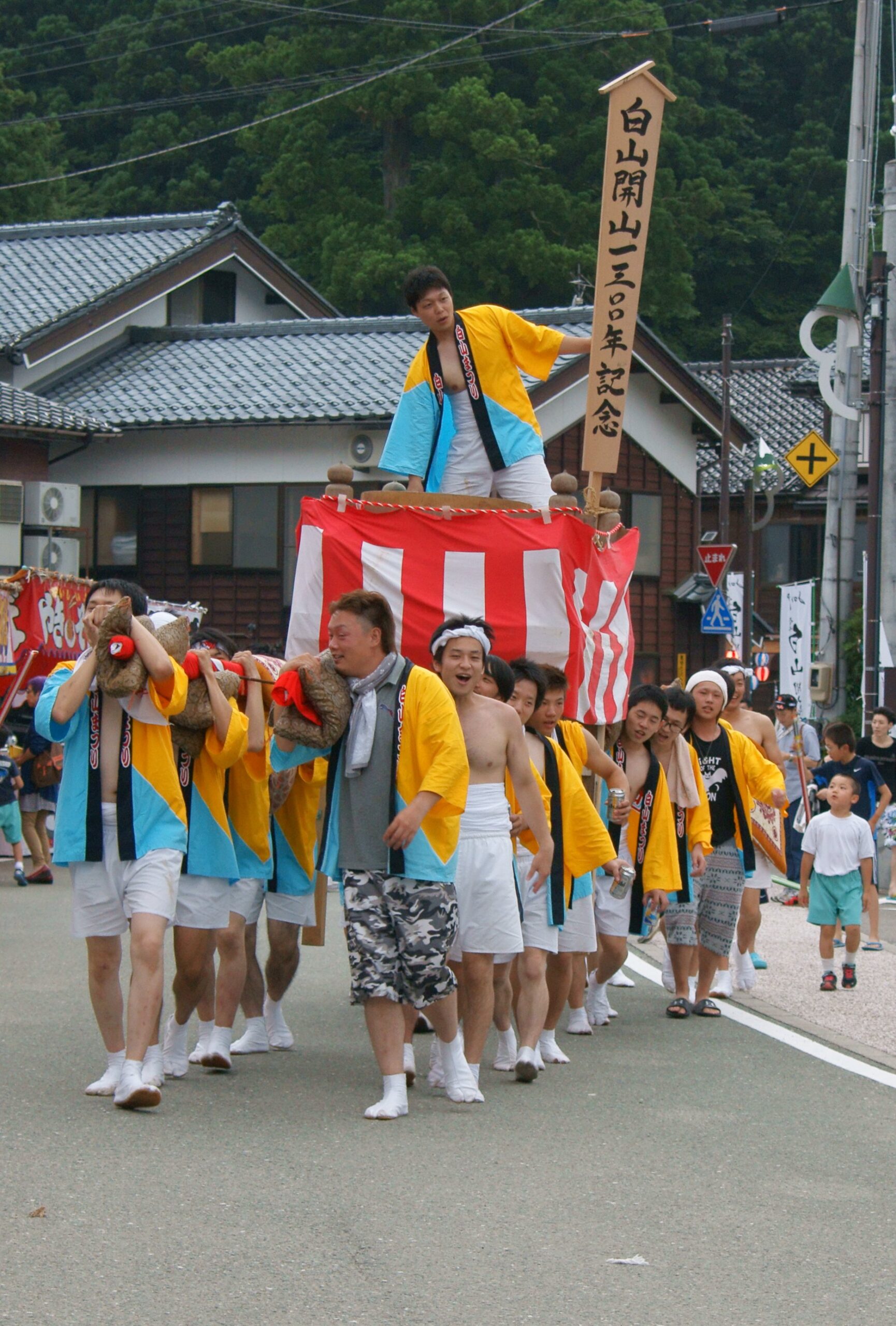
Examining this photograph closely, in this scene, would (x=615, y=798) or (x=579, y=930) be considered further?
(x=615, y=798)

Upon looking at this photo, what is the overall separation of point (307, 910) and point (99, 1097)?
A: 1.42 m

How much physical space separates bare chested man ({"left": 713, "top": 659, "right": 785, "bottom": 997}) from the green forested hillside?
26565mm

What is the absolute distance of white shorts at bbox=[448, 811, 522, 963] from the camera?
23.1 ft

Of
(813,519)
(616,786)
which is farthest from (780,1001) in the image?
(813,519)

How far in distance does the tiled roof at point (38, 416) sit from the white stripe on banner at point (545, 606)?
18.7 metres

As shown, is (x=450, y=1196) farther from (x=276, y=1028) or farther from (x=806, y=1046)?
(x=806, y=1046)

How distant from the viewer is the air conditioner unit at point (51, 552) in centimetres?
2789

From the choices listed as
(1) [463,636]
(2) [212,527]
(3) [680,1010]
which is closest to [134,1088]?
(1) [463,636]

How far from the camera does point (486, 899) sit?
7047mm

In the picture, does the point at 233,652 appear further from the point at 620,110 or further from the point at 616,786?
the point at 620,110

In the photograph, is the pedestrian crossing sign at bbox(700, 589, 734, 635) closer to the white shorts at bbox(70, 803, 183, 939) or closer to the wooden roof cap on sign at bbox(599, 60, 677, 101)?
the wooden roof cap on sign at bbox(599, 60, 677, 101)

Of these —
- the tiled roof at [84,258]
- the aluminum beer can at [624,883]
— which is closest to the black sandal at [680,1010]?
the aluminum beer can at [624,883]

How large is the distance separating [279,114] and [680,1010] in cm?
3281

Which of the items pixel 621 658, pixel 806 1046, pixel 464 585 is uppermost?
pixel 464 585
